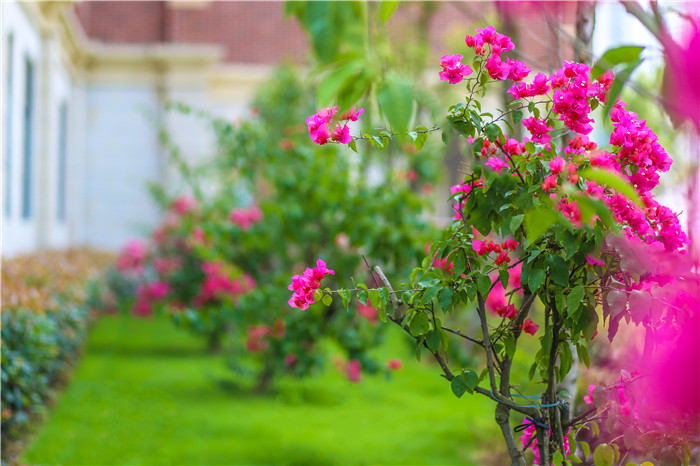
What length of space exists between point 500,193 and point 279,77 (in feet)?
28.7

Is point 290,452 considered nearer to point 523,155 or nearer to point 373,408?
point 373,408

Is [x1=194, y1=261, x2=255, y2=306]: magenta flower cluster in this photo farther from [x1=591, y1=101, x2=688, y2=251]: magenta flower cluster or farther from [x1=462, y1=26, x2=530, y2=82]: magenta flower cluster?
[x1=591, y1=101, x2=688, y2=251]: magenta flower cluster

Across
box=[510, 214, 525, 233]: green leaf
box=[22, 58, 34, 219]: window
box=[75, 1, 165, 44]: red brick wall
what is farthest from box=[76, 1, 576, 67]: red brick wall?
box=[510, 214, 525, 233]: green leaf

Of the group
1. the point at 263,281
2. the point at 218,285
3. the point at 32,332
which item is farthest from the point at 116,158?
the point at 32,332

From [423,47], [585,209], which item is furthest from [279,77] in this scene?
[585,209]

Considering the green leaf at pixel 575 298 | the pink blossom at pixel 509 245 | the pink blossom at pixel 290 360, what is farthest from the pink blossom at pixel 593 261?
the pink blossom at pixel 290 360

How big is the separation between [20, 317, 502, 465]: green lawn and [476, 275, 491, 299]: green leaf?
116 inches

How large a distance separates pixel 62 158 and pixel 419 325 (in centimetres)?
1230

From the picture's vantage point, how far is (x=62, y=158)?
13062 mm

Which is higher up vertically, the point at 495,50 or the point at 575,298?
the point at 495,50

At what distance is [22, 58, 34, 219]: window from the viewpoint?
31.6 feet

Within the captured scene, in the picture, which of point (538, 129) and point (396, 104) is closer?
point (396, 104)

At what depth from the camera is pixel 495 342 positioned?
7.47 feet

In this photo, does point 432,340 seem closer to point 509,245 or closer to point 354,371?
point 509,245
